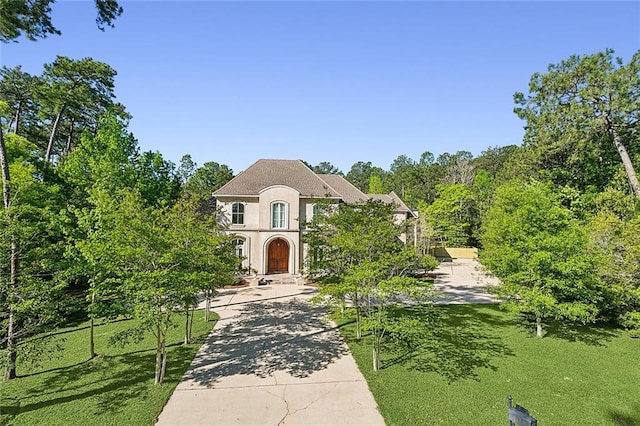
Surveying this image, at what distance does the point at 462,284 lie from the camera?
2441 centimetres

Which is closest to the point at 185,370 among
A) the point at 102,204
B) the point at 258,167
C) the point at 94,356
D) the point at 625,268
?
the point at 94,356

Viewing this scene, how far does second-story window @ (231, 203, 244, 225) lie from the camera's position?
25562 millimetres

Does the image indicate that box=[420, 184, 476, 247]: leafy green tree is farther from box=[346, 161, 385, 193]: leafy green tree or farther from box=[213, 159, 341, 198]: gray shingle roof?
box=[346, 161, 385, 193]: leafy green tree

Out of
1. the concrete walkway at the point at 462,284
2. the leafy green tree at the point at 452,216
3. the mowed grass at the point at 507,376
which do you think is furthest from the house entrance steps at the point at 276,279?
the leafy green tree at the point at 452,216

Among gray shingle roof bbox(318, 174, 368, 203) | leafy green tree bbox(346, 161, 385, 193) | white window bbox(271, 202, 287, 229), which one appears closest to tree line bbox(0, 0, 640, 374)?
white window bbox(271, 202, 287, 229)

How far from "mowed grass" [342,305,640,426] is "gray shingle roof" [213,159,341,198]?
14.7 m

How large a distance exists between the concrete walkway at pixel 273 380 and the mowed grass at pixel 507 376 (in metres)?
0.68

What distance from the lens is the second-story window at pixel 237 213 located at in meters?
25.6

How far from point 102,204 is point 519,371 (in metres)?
12.7

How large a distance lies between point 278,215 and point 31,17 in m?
17.8

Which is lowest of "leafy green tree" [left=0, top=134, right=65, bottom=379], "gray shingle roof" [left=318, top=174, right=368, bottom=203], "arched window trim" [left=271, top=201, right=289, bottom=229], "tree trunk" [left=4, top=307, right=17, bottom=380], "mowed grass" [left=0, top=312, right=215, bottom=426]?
"mowed grass" [left=0, top=312, right=215, bottom=426]

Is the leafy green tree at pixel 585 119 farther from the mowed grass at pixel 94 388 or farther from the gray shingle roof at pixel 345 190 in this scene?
the mowed grass at pixel 94 388

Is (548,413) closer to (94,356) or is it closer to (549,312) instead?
(549,312)

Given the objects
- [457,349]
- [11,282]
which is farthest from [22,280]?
[457,349]
